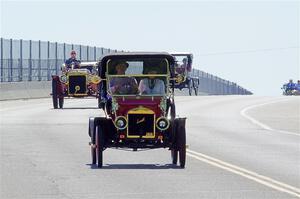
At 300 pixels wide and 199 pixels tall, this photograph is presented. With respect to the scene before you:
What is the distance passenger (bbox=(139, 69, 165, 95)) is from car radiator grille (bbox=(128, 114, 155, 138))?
0.55 m

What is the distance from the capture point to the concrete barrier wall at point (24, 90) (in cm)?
5912

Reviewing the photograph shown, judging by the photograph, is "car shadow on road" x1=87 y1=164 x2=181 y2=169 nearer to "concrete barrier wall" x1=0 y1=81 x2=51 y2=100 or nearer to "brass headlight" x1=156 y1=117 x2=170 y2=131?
"brass headlight" x1=156 y1=117 x2=170 y2=131

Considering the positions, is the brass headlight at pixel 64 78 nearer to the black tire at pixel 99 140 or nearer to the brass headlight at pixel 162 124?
the black tire at pixel 99 140

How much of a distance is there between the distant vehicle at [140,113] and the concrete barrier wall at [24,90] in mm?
38495

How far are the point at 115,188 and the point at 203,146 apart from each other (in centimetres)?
928

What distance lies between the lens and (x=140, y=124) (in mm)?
19672

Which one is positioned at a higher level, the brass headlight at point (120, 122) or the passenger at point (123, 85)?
the passenger at point (123, 85)

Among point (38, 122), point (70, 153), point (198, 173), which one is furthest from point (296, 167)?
point (38, 122)

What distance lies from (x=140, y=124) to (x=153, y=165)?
28.9 inches

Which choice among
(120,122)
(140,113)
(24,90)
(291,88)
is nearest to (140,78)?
(140,113)

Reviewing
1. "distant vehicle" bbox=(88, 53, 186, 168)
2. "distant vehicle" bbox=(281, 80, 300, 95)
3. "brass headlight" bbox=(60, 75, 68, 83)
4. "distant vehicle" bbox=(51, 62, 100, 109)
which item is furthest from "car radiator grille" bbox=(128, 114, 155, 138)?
"distant vehicle" bbox=(281, 80, 300, 95)

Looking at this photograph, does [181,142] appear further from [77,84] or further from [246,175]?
[77,84]

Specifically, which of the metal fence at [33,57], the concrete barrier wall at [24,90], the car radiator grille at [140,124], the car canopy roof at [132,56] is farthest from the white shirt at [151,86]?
the metal fence at [33,57]

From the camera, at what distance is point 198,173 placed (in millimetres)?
18156
